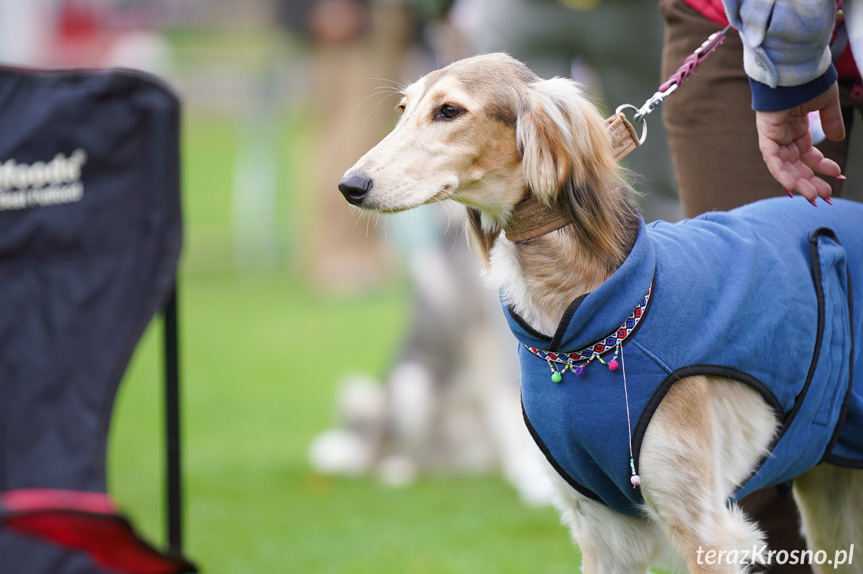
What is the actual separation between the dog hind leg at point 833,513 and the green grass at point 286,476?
4.32 feet

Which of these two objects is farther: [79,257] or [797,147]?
[79,257]

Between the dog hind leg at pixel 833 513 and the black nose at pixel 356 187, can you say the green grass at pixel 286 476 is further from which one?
the black nose at pixel 356 187

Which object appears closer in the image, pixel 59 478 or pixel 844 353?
pixel 844 353

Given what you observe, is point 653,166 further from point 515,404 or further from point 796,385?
point 515,404

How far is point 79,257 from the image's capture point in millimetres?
3031

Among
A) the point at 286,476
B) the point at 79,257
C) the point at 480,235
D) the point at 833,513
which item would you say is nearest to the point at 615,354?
the point at 480,235

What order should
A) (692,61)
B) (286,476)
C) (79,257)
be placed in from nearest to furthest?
(692,61), (79,257), (286,476)

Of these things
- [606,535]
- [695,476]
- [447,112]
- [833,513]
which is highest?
[447,112]

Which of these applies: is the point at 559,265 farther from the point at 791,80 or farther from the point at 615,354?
the point at 791,80

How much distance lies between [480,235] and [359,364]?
17.3 ft

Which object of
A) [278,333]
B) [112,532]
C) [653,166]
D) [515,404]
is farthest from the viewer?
[278,333]

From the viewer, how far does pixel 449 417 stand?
552 centimetres

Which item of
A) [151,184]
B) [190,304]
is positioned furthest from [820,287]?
[190,304]

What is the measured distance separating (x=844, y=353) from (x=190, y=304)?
777 centimetres
